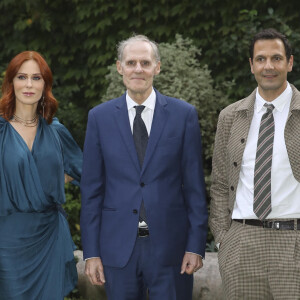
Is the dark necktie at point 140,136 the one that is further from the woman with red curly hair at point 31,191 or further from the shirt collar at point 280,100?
the shirt collar at point 280,100

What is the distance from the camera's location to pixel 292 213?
435 centimetres

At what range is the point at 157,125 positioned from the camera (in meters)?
4.64

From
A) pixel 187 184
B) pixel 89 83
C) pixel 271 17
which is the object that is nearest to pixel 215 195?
pixel 187 184

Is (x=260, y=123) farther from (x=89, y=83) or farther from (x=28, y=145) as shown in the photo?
(x=89, y=83)

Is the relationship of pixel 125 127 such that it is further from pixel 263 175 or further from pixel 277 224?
pixel 277 224

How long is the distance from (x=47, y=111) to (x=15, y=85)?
33cm

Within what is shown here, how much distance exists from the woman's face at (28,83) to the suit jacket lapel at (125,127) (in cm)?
67

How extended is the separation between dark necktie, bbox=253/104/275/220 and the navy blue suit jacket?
429 millimetres

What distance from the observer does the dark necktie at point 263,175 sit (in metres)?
4.36

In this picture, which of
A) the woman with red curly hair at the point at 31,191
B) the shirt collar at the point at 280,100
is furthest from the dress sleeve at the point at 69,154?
the shirt collar at the point at 280,100

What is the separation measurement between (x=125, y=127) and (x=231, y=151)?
29.9 inches

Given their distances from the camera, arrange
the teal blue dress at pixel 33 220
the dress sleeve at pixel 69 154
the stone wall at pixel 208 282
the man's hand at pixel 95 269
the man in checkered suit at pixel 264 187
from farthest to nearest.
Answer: the stone wall at pixel 208 282 < the dress sleeve at pixel 69 154 < the teal blue dress at pixel 33 220 < the man's hand at pixel 95 269 < the man in checkered suit at pixel 264 187

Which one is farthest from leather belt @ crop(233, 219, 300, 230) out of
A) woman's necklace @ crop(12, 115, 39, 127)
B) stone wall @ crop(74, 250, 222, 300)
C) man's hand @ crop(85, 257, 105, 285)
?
stone wall @ crop(74, 250, 222, 300)

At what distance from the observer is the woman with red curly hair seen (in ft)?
15.9
